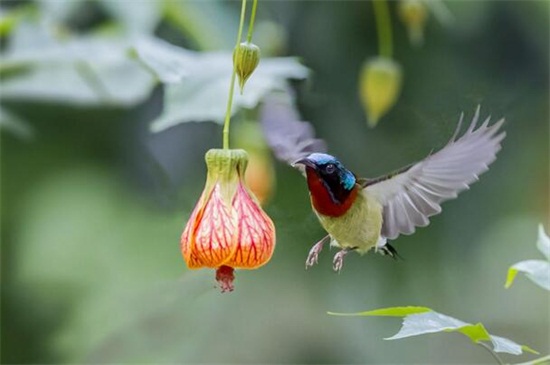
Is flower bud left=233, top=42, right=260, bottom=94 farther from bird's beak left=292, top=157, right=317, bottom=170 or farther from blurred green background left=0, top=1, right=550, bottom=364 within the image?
blurred green background left=0, top=1, right=550, bottom=364

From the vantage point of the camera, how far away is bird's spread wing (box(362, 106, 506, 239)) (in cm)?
71

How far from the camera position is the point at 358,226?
2.70 feet

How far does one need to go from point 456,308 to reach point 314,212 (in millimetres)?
1275

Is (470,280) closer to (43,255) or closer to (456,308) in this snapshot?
(456,308)

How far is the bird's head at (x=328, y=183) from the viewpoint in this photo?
760 millimetres

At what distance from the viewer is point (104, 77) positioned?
1.43 metres

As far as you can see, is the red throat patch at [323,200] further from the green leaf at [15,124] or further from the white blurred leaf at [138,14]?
the green leaf at [15,124]

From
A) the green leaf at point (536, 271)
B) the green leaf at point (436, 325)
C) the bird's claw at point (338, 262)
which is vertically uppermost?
the bird's claw at point (338, 262)

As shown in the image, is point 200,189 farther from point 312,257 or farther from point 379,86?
point 312,257

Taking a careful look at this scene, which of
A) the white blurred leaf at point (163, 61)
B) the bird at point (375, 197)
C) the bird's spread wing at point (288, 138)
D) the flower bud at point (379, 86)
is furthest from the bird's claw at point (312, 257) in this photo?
the flower bud at point (379, 86)

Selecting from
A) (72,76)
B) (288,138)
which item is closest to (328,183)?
(288,138)

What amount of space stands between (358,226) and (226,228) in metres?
0.11

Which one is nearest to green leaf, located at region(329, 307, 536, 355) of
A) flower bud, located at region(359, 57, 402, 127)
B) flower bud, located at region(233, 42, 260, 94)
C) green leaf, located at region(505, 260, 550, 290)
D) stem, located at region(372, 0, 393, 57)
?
green leaf, located at region(505, 260, 550, 290)

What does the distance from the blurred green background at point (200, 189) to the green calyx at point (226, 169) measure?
2.17ft
